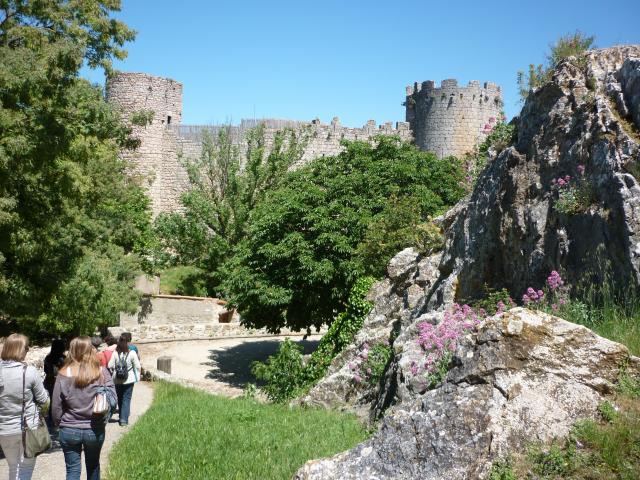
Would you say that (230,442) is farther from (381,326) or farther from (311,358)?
(311,358)

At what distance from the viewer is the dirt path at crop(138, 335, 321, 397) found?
17.9 metres

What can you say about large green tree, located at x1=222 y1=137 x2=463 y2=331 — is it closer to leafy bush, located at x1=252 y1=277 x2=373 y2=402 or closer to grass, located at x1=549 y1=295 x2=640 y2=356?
leafy bush, located at x1=252 y1=277 x2=373 y2=402

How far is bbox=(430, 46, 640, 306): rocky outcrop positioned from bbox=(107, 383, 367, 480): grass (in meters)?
2.49

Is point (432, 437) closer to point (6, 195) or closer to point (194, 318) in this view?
point (6, 195)

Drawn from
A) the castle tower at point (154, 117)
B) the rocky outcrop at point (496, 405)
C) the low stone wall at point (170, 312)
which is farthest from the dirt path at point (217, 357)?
the rocky outcrop at point (496, 405)

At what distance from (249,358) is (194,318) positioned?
419 centimetres

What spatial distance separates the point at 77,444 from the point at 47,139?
405 cm

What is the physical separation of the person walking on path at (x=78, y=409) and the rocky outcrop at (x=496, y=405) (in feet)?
7.03

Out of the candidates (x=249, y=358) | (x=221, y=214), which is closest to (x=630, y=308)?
(x=249, y=358)

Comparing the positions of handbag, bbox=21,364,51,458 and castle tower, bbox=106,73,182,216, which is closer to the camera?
handbag, bbox=21,364,51,458

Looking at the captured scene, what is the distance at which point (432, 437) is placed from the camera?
12.6 feet

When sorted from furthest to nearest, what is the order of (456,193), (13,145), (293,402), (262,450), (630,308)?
(456,193) → (293,402) → (13,145) → (262,450) → (630,308)

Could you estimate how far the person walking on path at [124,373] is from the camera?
903 cm

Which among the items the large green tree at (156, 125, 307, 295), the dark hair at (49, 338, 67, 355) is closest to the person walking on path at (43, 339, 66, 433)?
the dark hair at (49, 338, 67, 355)
